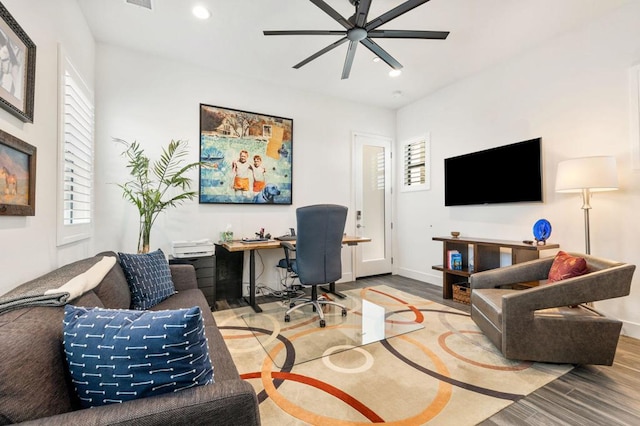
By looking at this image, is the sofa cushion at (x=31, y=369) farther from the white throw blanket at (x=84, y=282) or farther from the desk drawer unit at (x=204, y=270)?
the desk drawer unit at (x=204, y=270)

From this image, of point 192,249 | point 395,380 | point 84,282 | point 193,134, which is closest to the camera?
point 84,282

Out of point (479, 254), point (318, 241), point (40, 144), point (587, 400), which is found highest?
point (40, 144)

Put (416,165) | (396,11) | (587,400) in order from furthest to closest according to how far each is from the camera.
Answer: (416,165), (396,11), (587,400)

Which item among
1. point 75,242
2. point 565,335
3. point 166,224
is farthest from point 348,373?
point 166,224

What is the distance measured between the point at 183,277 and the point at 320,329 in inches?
53.3

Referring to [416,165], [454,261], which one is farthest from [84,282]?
[416,165]

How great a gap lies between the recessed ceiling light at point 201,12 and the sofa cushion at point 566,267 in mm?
3825

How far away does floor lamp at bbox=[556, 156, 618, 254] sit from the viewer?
7.91 ft

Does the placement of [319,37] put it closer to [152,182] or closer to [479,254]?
[152,182]

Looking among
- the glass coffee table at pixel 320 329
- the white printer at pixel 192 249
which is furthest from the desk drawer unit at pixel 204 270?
the glass coffee table at pixel 320 329

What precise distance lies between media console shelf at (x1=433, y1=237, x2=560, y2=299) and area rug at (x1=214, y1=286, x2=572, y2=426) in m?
0.99

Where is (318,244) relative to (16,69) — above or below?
below

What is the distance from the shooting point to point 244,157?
12.7ft

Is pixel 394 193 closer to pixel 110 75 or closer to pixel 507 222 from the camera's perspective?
pixel 507 222
